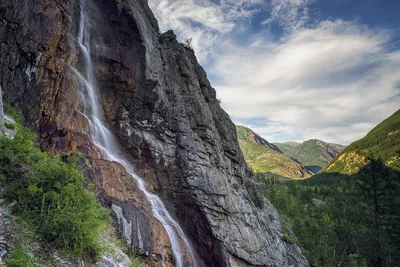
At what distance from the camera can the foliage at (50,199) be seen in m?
9.38

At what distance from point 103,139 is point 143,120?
4.77 meters

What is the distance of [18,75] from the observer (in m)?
18.2

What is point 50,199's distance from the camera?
9797mm

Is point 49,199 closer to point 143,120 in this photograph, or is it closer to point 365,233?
point 143,120

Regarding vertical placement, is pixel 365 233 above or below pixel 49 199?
below

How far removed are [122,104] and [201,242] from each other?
1576cm

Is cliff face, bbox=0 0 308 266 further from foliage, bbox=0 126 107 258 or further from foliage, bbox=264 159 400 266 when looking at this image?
foliage, bbox=264 159 400 266

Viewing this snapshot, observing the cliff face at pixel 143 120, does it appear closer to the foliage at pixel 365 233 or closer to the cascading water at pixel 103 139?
the cascading water at pixel 103 139

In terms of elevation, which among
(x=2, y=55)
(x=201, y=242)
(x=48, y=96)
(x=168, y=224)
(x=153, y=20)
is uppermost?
(x=153, y=20)

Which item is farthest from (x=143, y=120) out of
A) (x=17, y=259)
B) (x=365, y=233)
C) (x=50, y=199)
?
(x=365, y=233)

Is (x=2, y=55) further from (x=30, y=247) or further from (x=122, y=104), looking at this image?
(x=30, y=247)

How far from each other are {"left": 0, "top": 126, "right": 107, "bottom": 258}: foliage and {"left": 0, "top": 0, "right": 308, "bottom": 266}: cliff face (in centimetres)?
833

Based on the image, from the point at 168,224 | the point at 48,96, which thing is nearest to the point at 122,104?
the point at 48,96

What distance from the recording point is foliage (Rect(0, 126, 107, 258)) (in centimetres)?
938
